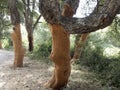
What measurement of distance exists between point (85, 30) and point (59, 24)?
90cm

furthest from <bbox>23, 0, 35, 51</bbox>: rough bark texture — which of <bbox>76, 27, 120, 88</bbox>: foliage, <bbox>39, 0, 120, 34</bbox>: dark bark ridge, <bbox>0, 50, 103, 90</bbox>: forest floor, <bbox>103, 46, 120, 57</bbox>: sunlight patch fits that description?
<bbox>39, 0, 120, 34</bbox>: dark bark ridge

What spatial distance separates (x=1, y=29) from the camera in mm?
27828

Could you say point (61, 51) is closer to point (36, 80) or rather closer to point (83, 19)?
point (83, 19)

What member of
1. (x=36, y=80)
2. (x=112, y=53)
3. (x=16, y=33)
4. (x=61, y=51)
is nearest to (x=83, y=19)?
(x=61, y=51)

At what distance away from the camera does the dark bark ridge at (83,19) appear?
18.3 ft

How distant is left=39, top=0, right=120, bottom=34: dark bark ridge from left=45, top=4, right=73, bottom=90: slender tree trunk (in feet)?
1.43

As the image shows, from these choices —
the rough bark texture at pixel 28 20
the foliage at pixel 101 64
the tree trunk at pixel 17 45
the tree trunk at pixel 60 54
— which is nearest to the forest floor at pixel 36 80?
the foliage at pixel 101 64

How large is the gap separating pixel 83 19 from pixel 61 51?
171cm

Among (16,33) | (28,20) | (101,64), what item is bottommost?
(101,64)

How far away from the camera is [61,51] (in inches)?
291

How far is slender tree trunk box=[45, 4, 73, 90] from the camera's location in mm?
7113

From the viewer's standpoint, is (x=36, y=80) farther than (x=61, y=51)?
Yes

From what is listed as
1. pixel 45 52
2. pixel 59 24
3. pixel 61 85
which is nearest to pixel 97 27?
pixel 59 24

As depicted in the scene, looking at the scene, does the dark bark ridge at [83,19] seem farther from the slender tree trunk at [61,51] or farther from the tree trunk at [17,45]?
the tree trunk at [17,45]
